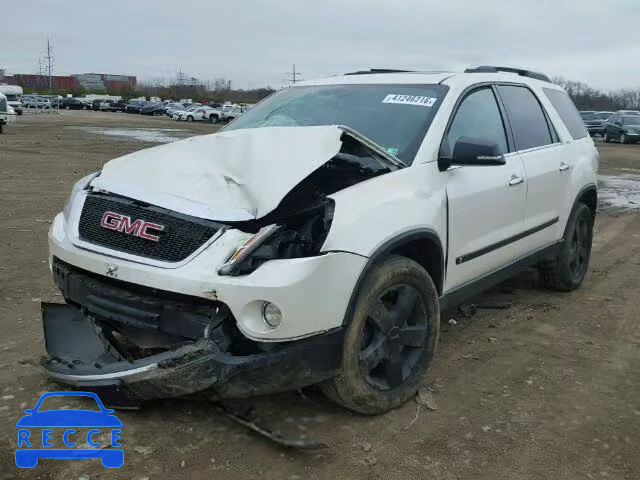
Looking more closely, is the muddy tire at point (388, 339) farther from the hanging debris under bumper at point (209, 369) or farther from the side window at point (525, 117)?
the side window at point (525, 117)

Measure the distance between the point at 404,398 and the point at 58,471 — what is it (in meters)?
1.76

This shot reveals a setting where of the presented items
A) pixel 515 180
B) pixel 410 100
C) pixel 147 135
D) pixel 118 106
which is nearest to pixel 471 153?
pixel 410 100

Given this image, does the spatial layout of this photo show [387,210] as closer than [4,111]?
Yes

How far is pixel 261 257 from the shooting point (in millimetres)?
2959

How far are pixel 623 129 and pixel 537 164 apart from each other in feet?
102

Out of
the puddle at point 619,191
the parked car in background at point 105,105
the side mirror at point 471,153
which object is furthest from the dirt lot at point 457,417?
the parked car in background at point 105,105

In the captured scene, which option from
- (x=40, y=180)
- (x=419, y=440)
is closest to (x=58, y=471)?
(x=419, y=440)

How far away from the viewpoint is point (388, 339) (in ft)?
11.4

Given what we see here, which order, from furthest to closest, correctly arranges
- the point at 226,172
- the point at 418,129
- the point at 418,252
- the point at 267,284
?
the point at 418,129
the point at 418,252
the point at 226,172
the point at 267,284

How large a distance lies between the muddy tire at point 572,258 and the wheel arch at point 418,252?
7.38 feet

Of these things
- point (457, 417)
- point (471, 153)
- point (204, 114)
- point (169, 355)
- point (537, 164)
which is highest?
point (204, 114)

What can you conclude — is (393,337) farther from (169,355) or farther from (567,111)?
(567,111)

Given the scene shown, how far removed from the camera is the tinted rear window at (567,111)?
18.9ft

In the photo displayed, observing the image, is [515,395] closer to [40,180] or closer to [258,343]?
[258,343]
